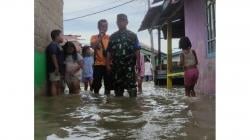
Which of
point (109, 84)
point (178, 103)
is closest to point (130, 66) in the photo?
point (109, 84)

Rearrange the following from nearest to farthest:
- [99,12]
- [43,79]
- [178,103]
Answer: [99,12]
[43,79]
[178,103]

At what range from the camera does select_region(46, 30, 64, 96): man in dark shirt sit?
329 cm

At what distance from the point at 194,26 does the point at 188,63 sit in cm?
28

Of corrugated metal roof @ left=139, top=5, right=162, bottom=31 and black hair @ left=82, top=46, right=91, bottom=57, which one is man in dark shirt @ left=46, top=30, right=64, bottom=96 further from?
corrugated metal roof @ left=139, top=5, right=162, bottom=31

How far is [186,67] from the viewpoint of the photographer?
3.42 meters

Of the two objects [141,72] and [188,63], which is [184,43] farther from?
[141,72]

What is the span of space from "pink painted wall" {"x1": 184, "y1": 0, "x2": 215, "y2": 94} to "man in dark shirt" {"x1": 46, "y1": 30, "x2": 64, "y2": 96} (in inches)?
28.4

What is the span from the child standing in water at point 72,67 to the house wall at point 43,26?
0.14 m

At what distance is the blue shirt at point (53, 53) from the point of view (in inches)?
130

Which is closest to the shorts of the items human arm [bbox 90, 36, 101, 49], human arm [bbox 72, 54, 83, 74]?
human arm [bbox 72, 54, 83, 74]

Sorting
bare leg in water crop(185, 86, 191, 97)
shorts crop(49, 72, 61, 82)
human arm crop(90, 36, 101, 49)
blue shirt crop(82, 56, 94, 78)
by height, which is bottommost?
bare leg in water crop(185, 86, 191, 97)

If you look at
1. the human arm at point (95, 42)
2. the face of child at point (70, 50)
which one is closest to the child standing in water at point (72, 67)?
the face of child at point (70, 50)
